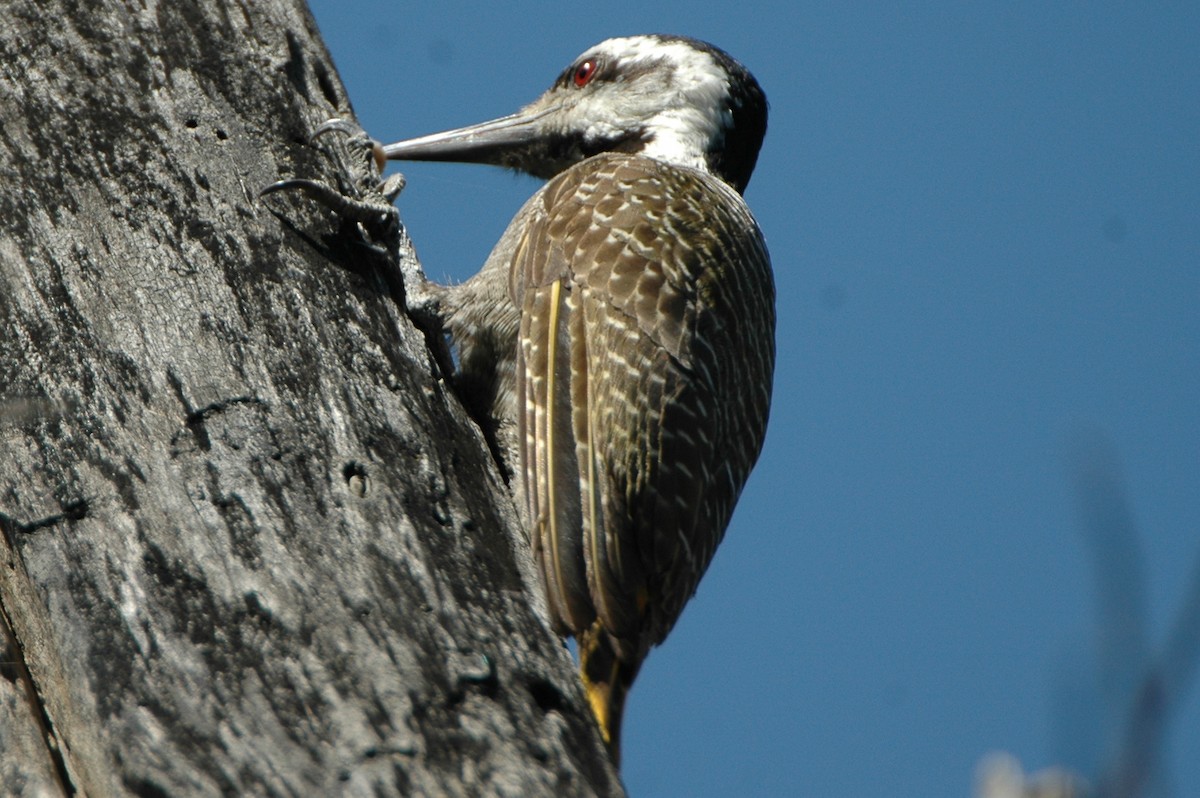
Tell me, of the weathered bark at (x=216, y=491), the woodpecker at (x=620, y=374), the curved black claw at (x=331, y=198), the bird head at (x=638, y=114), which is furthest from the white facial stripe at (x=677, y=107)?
the weathered bark at (x=216, y=491)

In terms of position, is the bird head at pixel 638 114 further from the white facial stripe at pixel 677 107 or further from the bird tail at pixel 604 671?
the bird tail at pixel 604 671

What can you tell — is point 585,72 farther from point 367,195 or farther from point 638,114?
point 367,195

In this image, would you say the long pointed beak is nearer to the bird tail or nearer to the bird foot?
the bird foot

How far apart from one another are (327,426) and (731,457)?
164 cm

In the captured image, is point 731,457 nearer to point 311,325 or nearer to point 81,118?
point 311,325

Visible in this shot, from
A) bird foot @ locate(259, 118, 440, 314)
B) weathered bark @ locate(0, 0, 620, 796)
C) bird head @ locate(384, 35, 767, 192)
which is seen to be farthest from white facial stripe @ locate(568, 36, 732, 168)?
weathered bark @ locate(0, 0, 620, 796)

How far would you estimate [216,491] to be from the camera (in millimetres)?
2359

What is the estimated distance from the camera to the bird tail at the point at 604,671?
290 centimetres

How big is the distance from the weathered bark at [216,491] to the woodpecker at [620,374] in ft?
1.52

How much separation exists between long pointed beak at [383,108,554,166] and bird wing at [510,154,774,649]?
0.67 metres

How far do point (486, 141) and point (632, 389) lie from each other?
1.72m

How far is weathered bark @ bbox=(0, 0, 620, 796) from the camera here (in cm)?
211

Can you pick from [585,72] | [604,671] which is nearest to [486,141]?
[585,72]

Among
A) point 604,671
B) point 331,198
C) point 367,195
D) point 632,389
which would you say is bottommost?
point 604,671
